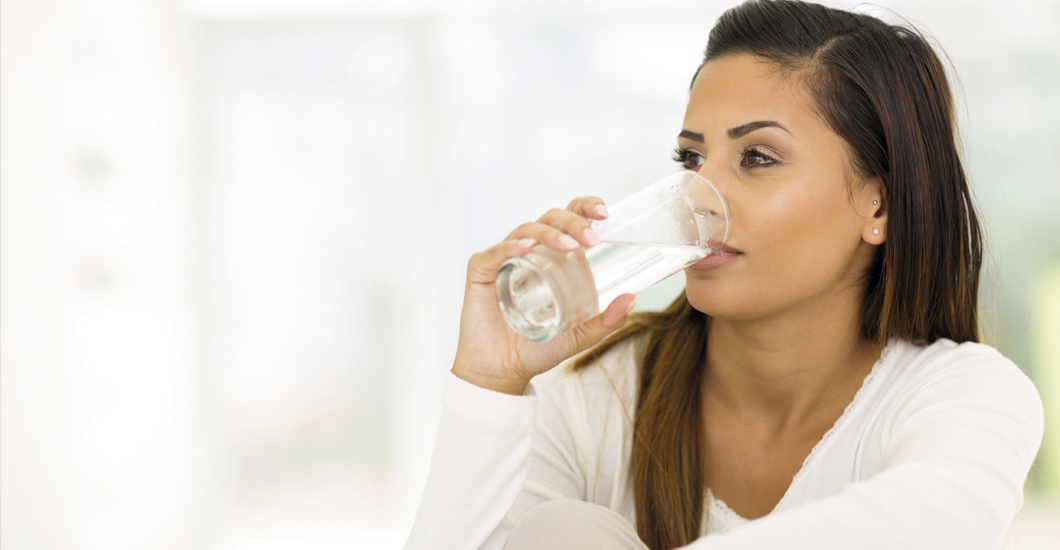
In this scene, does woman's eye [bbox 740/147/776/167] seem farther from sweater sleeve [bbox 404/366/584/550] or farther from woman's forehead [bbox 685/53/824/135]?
sweater sleeve [bbox 404/366/584/550]

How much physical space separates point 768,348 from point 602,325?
0.46 m

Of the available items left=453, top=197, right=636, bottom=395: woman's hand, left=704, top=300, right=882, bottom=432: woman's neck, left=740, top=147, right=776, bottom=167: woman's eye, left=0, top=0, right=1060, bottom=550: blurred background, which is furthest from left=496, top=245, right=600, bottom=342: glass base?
left=0, top=0, right=1060, bottom=550: blurred background

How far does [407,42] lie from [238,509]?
83.6 inches

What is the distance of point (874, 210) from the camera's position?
1.32 m

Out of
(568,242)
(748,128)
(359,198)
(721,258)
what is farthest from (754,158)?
(359,198)

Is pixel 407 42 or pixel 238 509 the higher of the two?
pixel 407 42

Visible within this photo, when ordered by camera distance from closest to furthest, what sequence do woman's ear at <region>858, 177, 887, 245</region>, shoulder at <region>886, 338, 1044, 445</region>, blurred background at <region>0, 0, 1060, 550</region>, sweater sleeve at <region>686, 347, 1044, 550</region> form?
sweater sleeve at <region>686, 347, 1044, 550</region>, shoulder at <region>886, 338, 1044, 445</region>, woman's ear at <region>858, 177, 887, 245</region>, blurred background at <region>0, 0, 1060, 550</region>

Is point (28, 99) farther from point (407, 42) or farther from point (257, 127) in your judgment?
point (407, 42)

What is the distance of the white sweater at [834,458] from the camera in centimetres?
78

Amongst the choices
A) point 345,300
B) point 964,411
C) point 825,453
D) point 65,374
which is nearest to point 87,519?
point 65,374

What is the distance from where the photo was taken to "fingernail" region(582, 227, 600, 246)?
0.93 meters

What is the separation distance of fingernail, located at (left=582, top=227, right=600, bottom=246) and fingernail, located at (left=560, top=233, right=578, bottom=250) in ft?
0.05

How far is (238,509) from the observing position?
3354mm

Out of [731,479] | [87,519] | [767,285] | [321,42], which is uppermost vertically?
[321,42]
